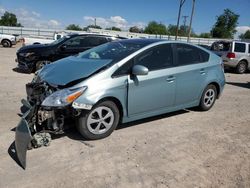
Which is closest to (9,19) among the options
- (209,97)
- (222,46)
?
(222,46)

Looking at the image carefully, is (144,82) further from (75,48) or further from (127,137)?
(75,48)

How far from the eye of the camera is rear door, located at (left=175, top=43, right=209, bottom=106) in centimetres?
577

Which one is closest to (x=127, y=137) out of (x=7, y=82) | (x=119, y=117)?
(x=119, y=117)

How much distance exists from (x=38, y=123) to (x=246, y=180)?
9.87ft

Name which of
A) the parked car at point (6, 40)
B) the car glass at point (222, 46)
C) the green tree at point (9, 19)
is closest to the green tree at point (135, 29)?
the green tree at point (9, 19)

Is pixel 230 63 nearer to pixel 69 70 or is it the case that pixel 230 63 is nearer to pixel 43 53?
pixel 43 53

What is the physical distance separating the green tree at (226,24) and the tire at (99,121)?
95949 millimetres

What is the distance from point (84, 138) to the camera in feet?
15.5

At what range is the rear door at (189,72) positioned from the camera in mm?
5766

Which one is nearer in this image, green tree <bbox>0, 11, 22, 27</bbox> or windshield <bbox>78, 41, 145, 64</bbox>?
windshield <bbox>78, 41, 145, 64</bbox>

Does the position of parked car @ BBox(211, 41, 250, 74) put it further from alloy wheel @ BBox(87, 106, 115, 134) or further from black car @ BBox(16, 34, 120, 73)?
alloy wheel @ BBox(87, 106, 115, 134)

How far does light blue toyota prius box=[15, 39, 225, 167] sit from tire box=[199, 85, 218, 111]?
211 millimetres

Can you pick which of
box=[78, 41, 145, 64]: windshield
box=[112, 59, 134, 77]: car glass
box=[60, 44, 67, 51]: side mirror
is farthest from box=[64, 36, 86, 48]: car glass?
box=[112, 59, 134, 77]: car glass

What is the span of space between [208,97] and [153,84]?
2.00m
